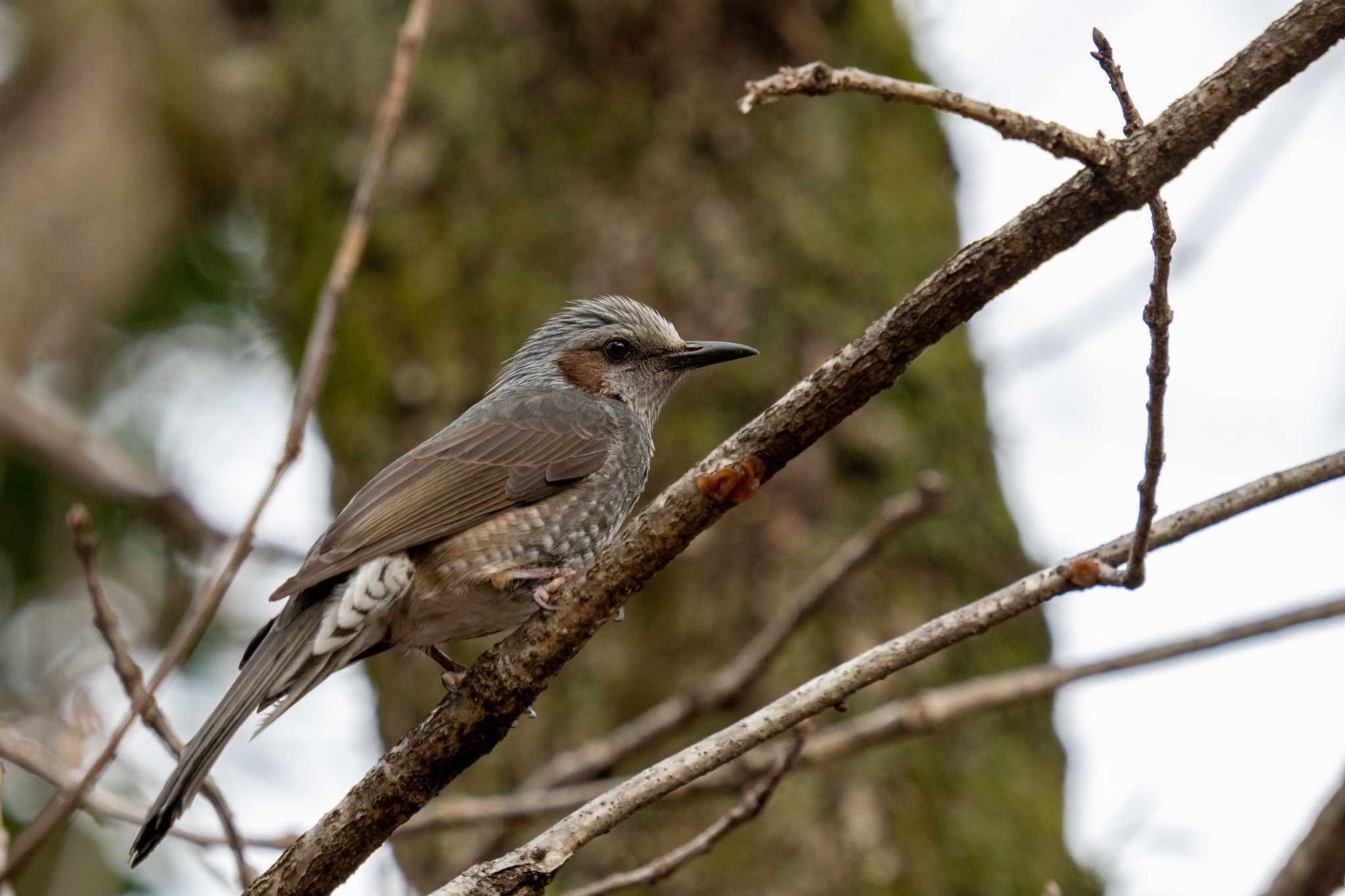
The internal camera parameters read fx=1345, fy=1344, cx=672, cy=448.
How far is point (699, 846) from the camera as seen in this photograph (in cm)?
262

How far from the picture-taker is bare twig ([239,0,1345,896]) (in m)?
2.02

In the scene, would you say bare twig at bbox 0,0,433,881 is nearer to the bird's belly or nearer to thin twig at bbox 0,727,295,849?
thin twig at bbox 0,727,295,849

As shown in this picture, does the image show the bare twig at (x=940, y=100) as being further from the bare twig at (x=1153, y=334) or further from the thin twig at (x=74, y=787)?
the thin twig at (x=74, y=787)

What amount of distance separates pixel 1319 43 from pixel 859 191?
11.7 ft

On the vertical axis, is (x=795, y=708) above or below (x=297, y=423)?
below

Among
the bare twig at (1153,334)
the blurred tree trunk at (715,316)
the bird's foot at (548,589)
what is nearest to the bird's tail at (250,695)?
the bird's foot at (548,589)

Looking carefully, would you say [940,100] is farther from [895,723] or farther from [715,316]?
[715,316]

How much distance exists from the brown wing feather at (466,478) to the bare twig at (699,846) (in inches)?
42.5

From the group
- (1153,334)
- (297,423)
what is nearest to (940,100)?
(1153,334)

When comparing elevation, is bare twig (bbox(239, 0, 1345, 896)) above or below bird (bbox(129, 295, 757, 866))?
below

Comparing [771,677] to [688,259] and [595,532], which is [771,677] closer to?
[595,532]

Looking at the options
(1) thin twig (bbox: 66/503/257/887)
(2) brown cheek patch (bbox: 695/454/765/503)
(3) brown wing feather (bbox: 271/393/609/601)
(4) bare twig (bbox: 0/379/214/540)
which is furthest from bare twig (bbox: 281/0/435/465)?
(4) bare twig (bbox: 0/379/214/540)

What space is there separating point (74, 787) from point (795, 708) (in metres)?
1.23

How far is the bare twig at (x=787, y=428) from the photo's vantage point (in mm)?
2018
